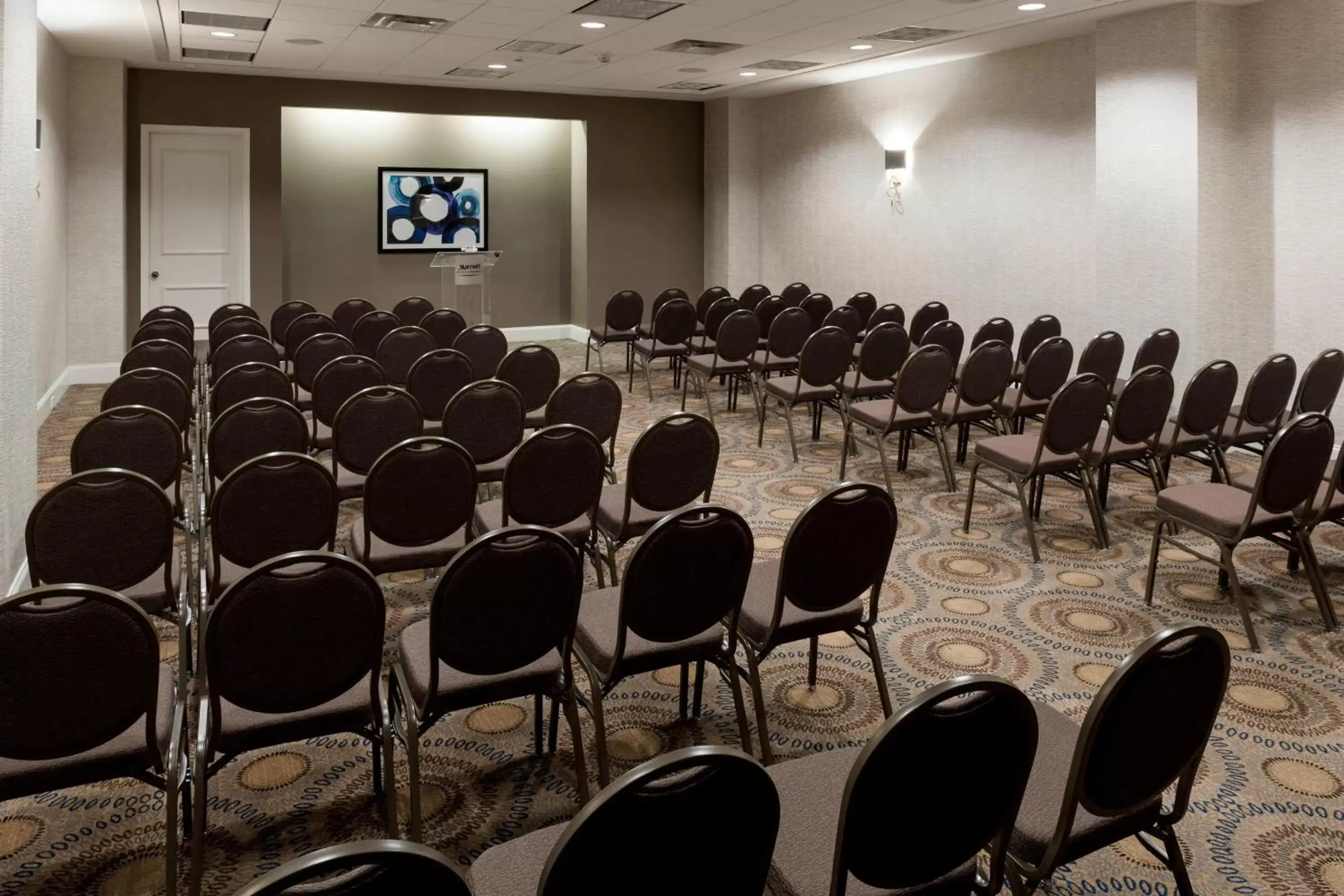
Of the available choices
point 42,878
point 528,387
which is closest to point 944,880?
point 42,878

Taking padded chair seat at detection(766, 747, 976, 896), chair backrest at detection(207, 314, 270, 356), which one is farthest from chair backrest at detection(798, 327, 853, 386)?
padded chair seat at detection(766, 747, 976, 896)

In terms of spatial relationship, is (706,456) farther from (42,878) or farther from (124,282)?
(124,282)

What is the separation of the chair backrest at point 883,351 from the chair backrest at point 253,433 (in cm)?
416

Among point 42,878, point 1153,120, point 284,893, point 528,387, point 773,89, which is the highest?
point 773,89

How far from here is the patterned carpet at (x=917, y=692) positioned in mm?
3033

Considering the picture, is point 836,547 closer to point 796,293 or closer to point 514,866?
point 514,866

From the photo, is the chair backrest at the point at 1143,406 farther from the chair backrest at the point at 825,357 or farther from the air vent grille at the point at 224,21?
the air vent grille at the point at 224,21

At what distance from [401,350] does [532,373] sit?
1241 millimetres

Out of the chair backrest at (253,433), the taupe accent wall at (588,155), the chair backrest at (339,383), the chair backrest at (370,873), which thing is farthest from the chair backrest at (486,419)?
the taupe accent wall at (588,155)

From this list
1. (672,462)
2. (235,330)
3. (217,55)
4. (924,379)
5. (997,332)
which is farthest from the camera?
(217,55)

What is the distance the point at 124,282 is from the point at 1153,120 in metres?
10.6

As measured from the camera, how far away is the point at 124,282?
1175 cm

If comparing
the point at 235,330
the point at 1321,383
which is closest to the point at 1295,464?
the point at 1321,383

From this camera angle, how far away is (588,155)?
14.2 m
